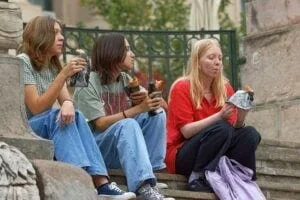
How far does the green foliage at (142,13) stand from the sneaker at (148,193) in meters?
15.3

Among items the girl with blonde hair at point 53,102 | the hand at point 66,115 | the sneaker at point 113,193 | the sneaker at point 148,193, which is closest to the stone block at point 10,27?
the girl with blonde hair at point 53,102

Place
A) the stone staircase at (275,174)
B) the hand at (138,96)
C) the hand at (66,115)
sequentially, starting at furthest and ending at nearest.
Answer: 1. the stone staircase at (275,174)
2. the hand at (138,96)
3. the hand at (66,115)

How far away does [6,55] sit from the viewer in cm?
951

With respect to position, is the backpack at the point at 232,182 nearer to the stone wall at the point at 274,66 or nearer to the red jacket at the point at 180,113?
the red jacket at the point at 180,113

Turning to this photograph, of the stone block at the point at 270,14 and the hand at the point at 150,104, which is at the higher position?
the stone block at the point at 270,14

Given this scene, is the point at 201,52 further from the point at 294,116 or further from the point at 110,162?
the point at 294,116

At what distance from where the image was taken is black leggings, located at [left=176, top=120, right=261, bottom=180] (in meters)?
11.0

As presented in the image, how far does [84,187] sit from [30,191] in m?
0.46

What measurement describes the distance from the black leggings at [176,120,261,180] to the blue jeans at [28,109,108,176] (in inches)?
45.4

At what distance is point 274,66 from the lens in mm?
14359

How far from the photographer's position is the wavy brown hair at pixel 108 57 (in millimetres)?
11094

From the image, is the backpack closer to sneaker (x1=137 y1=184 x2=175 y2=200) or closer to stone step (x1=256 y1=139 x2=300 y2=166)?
sneaker (x1=137 y1=184 x2=175 y2=200)

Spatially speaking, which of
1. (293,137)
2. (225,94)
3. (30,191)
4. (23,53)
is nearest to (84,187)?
(30,191)

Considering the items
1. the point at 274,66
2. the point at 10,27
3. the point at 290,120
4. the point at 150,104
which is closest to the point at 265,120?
the point at 290,120
